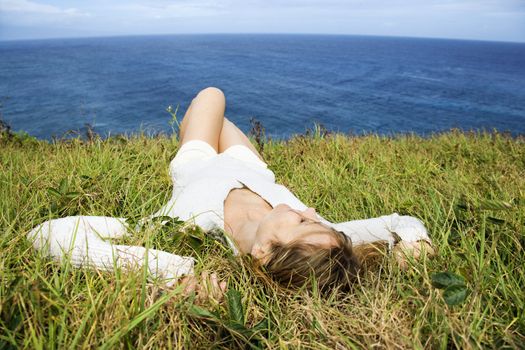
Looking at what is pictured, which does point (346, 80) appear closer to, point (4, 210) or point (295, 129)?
point (295, 129)

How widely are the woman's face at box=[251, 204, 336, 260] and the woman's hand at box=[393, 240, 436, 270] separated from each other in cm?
46

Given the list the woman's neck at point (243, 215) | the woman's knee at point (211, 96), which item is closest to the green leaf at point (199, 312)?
the woman's neck at point (243, 215)

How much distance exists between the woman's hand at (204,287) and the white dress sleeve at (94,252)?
0.09 metres

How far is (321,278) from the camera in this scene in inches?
84.3

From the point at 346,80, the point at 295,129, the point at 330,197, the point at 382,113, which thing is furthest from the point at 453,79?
the point at 330,197

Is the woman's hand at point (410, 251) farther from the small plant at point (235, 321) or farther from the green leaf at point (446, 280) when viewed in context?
the small plant at point (235, 321)

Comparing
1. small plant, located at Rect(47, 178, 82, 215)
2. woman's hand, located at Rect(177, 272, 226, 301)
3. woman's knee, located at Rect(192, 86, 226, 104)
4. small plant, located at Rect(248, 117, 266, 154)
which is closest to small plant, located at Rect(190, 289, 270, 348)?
woman's hand, located at Rect(177, 272, 226, 301)

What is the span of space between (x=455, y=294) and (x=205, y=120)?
330 cm

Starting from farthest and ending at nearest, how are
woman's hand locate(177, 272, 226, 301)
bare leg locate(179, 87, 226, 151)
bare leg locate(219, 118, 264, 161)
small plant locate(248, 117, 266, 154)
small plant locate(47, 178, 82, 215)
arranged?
small plant locate(248, 117, 266, 154)
bare leg locate(219, 118, 264, 161)
bare leg locate(179, 87, 226, 151)
small plant locate(47, 178, 82, 215)
woman's hand locate(177, 272, 226, 301)

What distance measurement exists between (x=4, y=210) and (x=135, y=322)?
1.96 m

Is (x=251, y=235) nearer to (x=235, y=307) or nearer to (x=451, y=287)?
(x=235, y=307)

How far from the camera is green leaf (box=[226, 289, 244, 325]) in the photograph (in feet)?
5.67

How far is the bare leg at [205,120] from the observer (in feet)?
13.5

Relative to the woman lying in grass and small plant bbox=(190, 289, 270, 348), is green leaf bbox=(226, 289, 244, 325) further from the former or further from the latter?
the woman lying in grass
